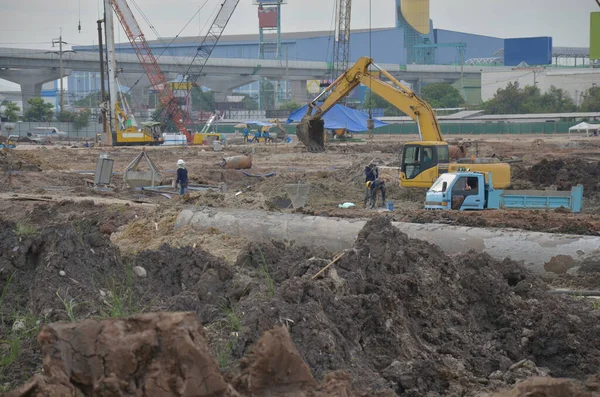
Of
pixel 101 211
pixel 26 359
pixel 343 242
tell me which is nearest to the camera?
pixel 26 359

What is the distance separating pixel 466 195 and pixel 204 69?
317 feet

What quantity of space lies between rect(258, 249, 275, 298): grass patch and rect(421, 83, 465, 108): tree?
113237mm

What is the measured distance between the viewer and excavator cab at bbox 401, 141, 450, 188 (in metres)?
24.9

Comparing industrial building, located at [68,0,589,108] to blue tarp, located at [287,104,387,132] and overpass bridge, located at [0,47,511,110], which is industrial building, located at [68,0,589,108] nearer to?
overpass bridge, located at [0,47,511,110]

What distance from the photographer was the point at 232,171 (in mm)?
33562

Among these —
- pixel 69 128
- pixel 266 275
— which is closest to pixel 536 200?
pixel 266 275

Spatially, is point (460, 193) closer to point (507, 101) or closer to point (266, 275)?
point (266, 275)

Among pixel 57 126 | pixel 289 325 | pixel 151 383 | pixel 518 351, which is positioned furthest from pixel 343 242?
pixel 57 126

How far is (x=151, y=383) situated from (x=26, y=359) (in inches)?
110

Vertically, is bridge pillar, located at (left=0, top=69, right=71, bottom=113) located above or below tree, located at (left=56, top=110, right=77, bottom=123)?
above

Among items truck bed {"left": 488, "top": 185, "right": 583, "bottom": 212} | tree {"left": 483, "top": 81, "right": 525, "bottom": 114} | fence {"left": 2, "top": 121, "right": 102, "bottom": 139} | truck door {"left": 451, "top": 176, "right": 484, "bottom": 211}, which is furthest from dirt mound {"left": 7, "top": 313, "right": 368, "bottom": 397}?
tree {"left": 483, "top": 81, "right": 525, "bottom": 114}

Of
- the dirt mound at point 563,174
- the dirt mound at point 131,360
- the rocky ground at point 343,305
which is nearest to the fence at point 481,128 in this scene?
the dirt mound at point 563,174

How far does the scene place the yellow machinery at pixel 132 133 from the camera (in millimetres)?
63000

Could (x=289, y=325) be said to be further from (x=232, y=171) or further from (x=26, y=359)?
(x=232, y=171)
